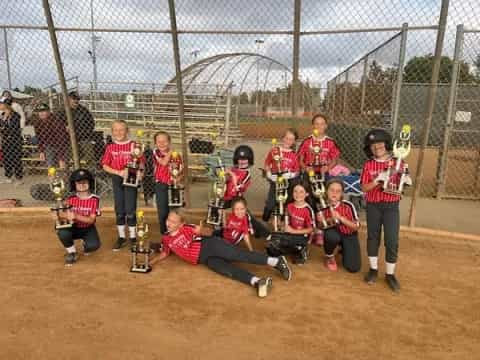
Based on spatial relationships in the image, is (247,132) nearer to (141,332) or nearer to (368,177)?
(368,177)

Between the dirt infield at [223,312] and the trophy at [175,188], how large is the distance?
68 cm

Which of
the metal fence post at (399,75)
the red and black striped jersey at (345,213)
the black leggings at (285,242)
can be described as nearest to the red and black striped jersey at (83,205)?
the black leggings at (285,242)

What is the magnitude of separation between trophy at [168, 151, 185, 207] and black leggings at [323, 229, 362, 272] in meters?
1.84

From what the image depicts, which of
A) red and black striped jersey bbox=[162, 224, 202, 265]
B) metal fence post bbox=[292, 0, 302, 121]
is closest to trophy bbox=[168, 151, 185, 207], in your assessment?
red and black striped jersey bbox=[162, 224, 202, 265]

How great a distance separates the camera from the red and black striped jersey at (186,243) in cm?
433

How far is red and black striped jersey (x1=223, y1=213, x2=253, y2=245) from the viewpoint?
460cm

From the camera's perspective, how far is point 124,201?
16.2 ft

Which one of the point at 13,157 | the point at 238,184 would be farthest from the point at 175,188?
the point at 13,157

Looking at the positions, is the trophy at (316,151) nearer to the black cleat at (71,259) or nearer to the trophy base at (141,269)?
the trophy base at (141,269)

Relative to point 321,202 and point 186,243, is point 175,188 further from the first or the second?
point 321,202

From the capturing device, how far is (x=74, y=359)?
9.00ft

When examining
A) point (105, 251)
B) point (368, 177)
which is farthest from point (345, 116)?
point (105, 251)

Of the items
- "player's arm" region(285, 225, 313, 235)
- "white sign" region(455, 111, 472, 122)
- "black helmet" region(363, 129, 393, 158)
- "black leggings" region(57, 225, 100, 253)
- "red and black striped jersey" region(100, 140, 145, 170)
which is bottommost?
"black leggings" region(57, 225, 100, 253)

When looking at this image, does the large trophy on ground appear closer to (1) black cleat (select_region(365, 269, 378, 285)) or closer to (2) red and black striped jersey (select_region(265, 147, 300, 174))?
(2) red and black striped jersey (select_region(265, 147, 300, 174))
